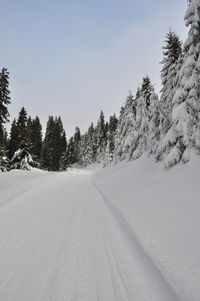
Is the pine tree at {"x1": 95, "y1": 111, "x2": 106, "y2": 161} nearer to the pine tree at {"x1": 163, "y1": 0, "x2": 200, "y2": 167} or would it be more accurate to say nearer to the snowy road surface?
the pine tree at {"x1": 163, "y1": 0, "x2": 200, "y2": 167}

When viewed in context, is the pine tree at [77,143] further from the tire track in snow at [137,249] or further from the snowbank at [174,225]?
the tire track in snow at [137,249]

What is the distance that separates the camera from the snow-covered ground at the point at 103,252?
3699 millimetres

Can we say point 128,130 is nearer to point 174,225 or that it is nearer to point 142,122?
point 142,122

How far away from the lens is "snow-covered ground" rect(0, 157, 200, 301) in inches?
146

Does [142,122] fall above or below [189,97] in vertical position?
above

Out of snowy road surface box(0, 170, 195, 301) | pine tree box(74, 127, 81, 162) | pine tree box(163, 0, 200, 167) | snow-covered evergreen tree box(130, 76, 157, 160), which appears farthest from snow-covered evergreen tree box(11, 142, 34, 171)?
pine tree box(74, 127, 81, 162)

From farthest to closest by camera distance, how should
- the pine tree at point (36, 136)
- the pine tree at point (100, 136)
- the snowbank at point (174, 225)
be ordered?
the pine tree at point (100, 136) → the pine tree at point (36, 136) → the snowbank at point (174, 225)

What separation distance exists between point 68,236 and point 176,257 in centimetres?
254

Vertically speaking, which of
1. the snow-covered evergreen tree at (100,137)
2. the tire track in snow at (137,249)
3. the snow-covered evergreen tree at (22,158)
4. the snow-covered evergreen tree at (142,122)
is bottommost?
the tire track in snow at (137,249)

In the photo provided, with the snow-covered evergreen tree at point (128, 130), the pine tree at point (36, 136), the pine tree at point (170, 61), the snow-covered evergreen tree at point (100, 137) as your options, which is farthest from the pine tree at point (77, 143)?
the pine tree at point (170, 61)

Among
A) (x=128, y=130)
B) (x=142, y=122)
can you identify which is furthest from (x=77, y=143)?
(x=142, y=122)

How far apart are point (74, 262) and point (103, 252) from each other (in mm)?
806

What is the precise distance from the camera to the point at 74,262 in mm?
4570

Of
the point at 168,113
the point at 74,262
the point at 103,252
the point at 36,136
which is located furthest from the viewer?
the point at 36,136
